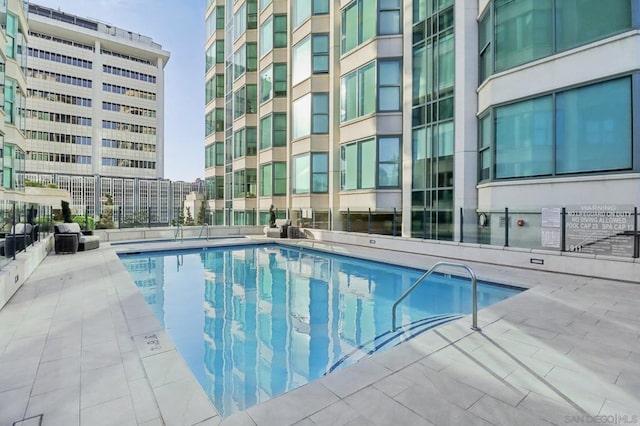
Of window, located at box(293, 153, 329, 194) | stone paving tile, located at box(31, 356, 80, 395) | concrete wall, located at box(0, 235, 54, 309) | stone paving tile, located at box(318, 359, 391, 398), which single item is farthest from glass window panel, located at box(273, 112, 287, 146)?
stone paving tile, located at box(318, 359, 391, 398)

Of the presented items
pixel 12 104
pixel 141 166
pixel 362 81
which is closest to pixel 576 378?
pixel 362 81

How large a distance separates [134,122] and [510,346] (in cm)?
5521

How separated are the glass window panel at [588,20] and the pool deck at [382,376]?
21.6 ft

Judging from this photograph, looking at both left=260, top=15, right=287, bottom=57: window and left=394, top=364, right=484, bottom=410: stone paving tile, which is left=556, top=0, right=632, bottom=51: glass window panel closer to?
left=394, top=364, right=484, bottom=410: stone paving tile

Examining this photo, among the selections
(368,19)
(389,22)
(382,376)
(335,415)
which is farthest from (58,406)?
(368,19)

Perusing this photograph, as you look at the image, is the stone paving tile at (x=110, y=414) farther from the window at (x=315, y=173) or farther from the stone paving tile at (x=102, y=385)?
the window at (x=315, y=173)

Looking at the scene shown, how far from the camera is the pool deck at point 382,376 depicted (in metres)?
2.67

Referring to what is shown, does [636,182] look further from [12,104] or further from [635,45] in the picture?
[12,104]

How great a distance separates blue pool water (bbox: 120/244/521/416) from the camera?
436 centimetres

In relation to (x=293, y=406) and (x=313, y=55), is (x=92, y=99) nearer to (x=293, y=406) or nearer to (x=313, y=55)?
(x=313, y=55)

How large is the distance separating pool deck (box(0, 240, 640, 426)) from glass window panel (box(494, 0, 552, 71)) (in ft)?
23.5

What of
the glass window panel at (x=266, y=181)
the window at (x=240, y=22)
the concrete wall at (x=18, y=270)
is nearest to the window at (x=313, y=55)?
the glass window panel at (x=266, y=181)

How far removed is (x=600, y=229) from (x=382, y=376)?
7.47 meters

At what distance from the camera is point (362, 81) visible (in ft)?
49.8
